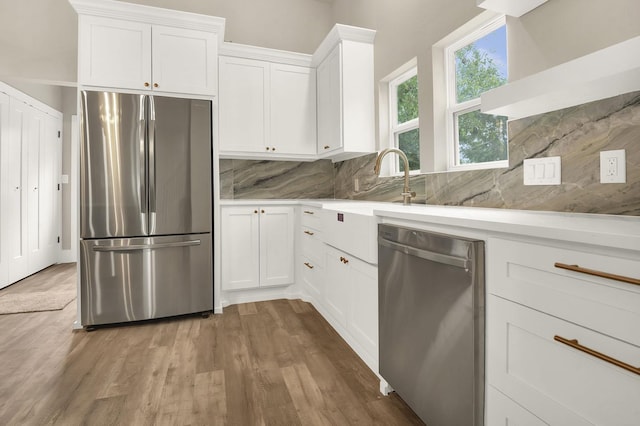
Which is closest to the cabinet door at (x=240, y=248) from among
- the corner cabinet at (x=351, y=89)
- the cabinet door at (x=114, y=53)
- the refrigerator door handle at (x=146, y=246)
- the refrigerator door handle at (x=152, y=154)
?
the refrigerator door handle at (x=146, y=246)

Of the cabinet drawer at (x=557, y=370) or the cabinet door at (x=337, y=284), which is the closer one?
the cabinet drawer at (x=557, y=370)

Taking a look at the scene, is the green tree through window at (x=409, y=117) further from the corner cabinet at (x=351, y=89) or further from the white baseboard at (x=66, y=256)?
the white baseboard at (x=66, y=256)

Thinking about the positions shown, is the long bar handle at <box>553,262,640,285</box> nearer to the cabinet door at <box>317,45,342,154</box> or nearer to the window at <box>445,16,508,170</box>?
the window at <box>445,16,508,170</box>

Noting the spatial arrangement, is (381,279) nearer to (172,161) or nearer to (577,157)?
(577,157)

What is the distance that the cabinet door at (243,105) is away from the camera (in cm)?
328

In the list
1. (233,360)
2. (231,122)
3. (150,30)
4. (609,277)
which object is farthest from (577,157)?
(150,30)

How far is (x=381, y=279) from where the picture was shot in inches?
67.3

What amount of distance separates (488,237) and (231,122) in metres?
2.75

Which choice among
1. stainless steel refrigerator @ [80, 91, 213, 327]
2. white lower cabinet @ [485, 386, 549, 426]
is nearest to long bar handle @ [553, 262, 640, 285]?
white lower cabinet @ [485, 386, 549, 426]

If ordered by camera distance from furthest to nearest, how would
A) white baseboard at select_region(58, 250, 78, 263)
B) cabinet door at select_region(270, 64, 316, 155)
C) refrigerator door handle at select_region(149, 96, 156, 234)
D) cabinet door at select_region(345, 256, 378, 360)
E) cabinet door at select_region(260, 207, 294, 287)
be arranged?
white baseboard at select_region(58, 250, 78, 263)
cabinet door at select_region(270, 64, 316, 155)
cabinet door at select_region(260, 207, 294, 287)
refrigerator door handle at select_region(149, 96, 156, 234)
cabinet door at select_region(345, 256, 378, 360)

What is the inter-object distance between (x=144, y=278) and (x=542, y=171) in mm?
2774

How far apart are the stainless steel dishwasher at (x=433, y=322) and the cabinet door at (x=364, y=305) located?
0.35 ft

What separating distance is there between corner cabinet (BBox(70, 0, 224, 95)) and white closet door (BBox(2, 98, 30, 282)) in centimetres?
189

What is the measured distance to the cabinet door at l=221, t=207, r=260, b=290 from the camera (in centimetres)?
315
